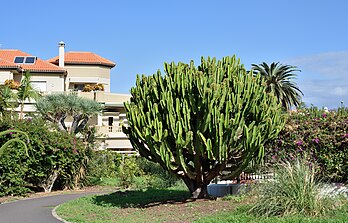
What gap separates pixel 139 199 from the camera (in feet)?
62.1

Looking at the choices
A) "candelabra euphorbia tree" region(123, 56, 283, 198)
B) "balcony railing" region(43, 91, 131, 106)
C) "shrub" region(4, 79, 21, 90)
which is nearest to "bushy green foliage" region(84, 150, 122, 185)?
"candelabra euphorbia tree" region(123, 56, 283, 198)

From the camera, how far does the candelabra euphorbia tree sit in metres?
15.2

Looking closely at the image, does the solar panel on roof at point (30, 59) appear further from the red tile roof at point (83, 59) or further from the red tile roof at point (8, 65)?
the red tile roof at point (83, 59)

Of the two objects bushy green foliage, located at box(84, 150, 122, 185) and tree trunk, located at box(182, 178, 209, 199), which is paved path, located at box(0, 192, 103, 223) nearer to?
tree trunk, located at box(182, 178, 209, 199)

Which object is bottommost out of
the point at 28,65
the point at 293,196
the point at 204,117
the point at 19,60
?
the point at 293,196

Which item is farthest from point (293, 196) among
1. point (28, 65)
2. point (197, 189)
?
point (28, 65)

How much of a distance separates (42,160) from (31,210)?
690 centimetres

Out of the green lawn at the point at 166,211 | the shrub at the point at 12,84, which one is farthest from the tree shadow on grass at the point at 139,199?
the shrub at the point at 12,84

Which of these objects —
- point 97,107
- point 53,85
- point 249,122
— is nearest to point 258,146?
point 249,122

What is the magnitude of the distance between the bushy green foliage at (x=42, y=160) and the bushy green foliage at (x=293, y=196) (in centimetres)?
1268

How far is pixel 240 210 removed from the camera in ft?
46.2

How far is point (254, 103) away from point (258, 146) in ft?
4.30

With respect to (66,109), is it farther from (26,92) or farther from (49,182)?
(49,182)

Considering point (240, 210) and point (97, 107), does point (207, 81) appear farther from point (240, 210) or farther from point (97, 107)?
point (97, 107)
